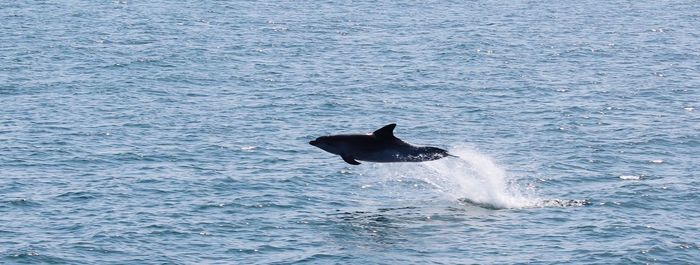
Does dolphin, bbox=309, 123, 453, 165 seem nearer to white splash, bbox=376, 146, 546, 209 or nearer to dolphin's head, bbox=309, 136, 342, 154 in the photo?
dolphin's head, bbox=309, 136, 342, 154

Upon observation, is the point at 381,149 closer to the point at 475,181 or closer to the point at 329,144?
the point at 329,144

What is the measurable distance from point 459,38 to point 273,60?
2252 cm

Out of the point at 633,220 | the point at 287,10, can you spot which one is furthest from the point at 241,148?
the point at 287,10

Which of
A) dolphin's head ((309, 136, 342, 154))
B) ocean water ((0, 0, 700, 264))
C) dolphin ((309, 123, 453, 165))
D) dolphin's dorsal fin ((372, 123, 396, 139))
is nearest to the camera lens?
dolphin's dorsal fin ((372, 123, 396, 139))

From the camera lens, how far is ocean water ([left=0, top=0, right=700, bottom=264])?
56.3 m

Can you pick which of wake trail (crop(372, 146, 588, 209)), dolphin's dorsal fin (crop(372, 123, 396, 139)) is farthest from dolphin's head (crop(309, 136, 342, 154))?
wake trail (crop(372, 146, 588, 209))

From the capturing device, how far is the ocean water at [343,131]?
56312mm

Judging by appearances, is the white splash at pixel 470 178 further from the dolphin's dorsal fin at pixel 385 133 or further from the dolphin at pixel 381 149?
the dolphin's dorsal fin at pixel 385 133

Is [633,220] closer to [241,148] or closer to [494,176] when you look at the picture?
[494,176]

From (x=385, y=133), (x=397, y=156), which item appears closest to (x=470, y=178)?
(x=397, y=156)

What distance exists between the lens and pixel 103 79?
99.8 m

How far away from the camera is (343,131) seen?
81.2 meters

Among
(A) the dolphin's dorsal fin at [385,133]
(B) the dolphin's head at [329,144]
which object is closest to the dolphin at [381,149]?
(A) the dolphin's dorsal fin at [385,133]

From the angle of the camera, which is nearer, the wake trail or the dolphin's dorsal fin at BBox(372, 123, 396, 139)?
the dolphin's dorsal fin at BBox(372, 123, 396, 139)
